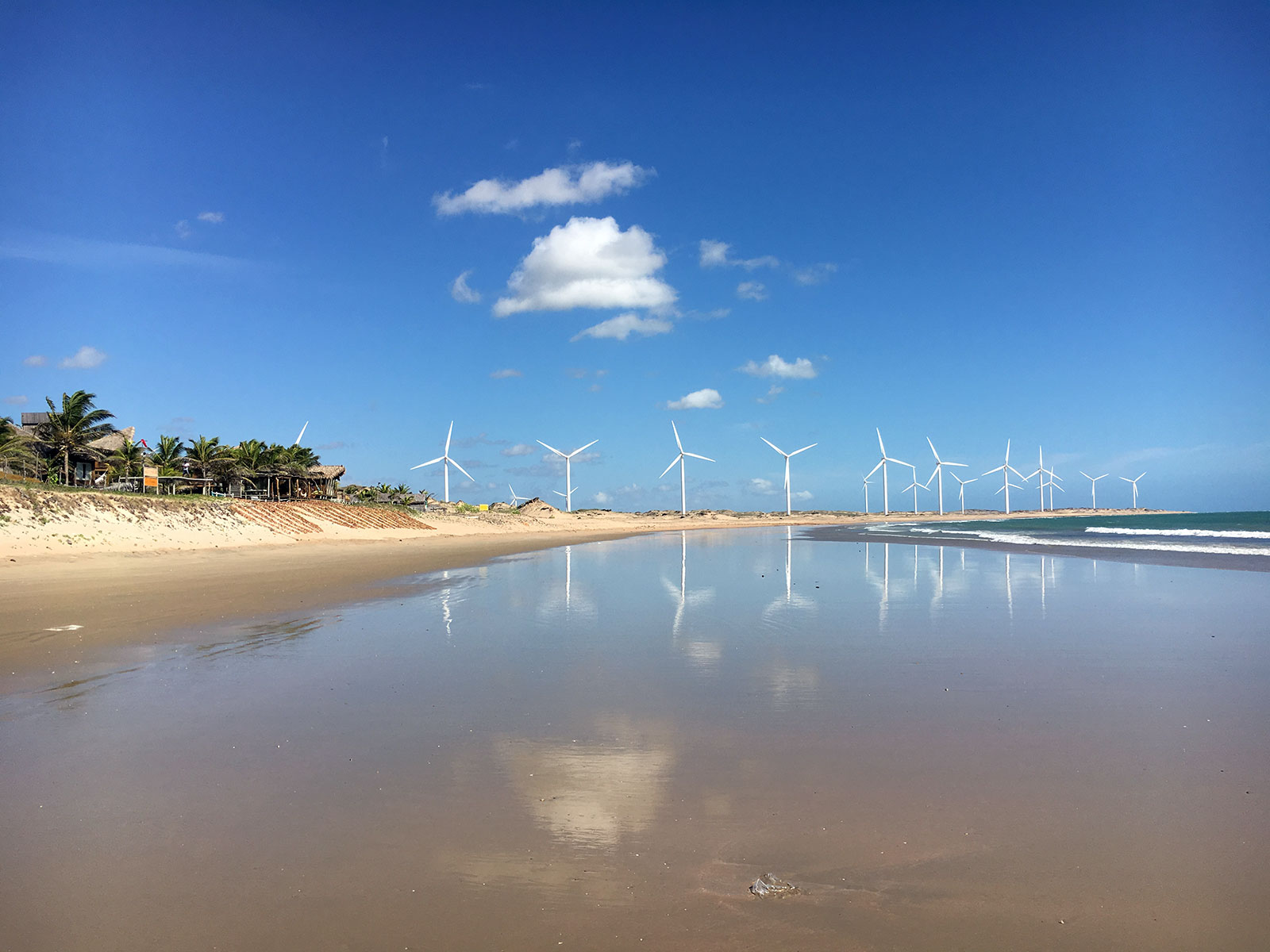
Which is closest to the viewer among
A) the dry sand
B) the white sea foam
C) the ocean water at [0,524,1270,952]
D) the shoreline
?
the ocean water at [0,524,1270,952]

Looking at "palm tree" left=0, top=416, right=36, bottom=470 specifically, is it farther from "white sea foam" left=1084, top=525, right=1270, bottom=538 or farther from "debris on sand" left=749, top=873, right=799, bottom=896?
"white sea foam" left=1084, top=525, right=1270, bottom=538

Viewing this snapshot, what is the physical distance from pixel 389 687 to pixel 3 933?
535 cm

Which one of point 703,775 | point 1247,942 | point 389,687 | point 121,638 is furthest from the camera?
point 121,638

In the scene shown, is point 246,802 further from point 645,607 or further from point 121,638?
point 645,607

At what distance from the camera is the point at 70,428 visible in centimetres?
4684

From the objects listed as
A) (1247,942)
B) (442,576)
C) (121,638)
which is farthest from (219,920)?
(442,576)

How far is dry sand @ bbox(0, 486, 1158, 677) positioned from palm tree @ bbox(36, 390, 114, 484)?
12.6m

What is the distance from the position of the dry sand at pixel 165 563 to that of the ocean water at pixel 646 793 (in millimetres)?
2754

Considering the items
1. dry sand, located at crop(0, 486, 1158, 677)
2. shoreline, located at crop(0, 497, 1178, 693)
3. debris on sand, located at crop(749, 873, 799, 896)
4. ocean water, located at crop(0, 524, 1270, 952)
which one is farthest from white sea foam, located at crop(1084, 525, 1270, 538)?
debris on sand, located at crop(749, 873, 799, 896)

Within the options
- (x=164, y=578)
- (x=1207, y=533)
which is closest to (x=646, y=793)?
(x=164, y=578)

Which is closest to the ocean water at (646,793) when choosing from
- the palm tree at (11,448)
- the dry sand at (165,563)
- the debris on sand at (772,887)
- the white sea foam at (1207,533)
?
the debris on sand at (772,887)

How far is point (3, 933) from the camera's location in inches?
158

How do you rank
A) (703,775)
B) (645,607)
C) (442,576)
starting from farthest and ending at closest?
(442,576) < (645,607) < (703,775)

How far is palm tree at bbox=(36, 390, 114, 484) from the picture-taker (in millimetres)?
46469
